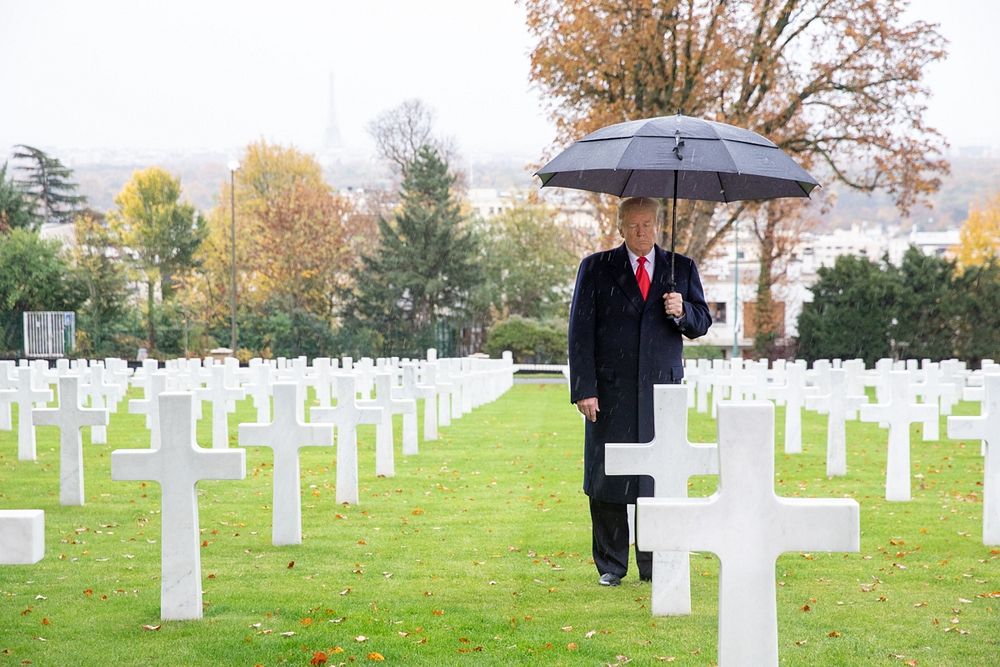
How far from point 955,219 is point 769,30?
111 metres

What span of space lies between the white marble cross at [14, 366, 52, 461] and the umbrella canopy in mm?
8662

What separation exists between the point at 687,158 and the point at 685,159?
13 millimetres

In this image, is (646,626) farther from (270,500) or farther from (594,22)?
(594,22)

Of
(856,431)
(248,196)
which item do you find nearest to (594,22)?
(856,431)

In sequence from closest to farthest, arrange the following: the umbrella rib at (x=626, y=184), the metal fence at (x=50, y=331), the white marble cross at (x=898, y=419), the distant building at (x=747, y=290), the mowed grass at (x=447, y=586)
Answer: the mowed grass at (x=447, y=586) → the umbrella rib at (x=626, y=184) → the white marble cross at (x=898, y=419) → the metal fence at (x=50, y=331) → the distant building at (x=747, y=290)

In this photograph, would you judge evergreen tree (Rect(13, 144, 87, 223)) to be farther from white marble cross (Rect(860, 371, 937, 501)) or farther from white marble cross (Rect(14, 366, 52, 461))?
white marble cross (Rect(860, 371, 937, 501))

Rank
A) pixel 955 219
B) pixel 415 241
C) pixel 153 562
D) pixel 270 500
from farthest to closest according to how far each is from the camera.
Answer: pixel 955 219, pixel 415 241, pixel 270 500, pixel 153 562

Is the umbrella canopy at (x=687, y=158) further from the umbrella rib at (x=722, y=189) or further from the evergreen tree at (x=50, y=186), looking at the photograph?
the evergreen tree at (x=50, y=186)

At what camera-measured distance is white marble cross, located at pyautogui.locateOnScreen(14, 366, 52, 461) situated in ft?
45.2

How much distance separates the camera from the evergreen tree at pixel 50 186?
7994cm

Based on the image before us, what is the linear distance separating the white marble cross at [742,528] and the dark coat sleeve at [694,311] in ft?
9.00

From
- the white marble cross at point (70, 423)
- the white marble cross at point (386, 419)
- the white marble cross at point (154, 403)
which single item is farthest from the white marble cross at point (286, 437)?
the white marble cross at point (386, 419)

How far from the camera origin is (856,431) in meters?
19.4

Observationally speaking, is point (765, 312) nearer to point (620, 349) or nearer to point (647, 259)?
point (647, 259)
